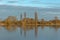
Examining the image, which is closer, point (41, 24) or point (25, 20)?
point (25, 20)

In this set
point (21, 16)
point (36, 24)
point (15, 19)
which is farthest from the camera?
point (36, 24)

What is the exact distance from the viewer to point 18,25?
7975 centimetres

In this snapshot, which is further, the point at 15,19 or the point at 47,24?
the point at 47,24

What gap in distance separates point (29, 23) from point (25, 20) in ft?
18.1

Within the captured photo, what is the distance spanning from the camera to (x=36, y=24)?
79.6 metres

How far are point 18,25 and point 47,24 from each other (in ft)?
34.7

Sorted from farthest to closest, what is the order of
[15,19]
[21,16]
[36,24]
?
[36,24], [15,19], [21,16]

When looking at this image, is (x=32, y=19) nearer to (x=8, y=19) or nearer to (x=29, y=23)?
(x=29, y=23)

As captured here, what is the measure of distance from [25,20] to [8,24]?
591cm

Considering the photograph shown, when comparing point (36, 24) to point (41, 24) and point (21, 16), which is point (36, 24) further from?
point (21, 16)

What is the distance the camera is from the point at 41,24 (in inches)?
3282

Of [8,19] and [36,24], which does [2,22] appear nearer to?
[8,19]

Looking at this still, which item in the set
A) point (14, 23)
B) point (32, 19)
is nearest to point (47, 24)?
point (32, 19)

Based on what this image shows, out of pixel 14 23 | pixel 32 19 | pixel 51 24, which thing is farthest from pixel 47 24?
pixel 14 23
